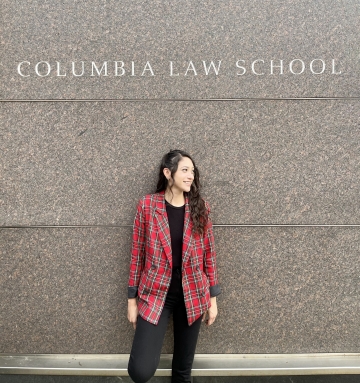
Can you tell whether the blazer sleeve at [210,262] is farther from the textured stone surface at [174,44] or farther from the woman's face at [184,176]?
the textured stone surface at [174,44]

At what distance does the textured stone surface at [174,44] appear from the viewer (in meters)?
3.00

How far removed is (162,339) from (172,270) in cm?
50

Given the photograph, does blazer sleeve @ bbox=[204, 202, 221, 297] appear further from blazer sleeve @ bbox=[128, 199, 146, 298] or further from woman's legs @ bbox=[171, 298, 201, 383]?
blazer sleeve @ bbox=[128, 199, 146, 298]

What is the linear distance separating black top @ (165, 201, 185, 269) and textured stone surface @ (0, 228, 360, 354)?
60cm

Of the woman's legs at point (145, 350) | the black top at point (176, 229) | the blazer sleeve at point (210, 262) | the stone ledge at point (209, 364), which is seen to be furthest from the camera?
the stone ledge at point (209, 364)

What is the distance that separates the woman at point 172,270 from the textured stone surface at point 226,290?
45 cm

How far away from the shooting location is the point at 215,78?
3008 millimetres

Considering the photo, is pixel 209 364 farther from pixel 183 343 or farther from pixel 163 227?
pixel 163 227

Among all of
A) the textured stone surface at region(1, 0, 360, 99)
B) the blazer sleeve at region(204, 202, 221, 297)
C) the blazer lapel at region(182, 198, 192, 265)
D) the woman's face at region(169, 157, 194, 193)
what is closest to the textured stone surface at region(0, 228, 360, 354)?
the blazer sleeve at region(204, 202, 221, 297)

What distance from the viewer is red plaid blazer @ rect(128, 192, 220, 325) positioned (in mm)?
2445

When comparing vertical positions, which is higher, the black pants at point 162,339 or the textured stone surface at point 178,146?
the textured stone surface at point 178,146

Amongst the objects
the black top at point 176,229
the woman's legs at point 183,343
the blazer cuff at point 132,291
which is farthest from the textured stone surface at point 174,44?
the woman's legs at point 183,343

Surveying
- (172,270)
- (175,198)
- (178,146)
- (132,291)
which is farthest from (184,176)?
(132,291)

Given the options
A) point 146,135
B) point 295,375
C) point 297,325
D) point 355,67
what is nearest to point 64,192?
point 146,135
